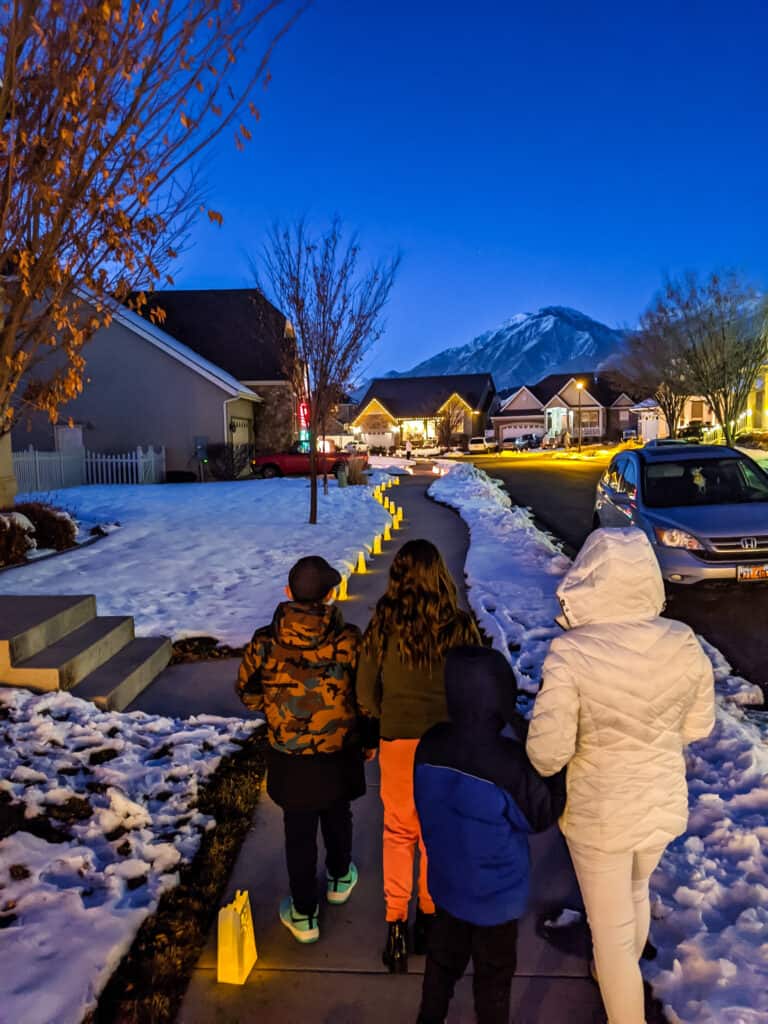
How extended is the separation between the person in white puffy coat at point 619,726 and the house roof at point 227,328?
27.8 metres

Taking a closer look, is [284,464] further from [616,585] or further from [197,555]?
[616,585]

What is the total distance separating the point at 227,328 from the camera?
103ft

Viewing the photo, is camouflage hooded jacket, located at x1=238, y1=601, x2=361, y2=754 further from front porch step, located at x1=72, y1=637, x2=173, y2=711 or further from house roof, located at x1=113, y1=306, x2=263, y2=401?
house roof, located at x1=113, y1=306, x2=263, y2=401

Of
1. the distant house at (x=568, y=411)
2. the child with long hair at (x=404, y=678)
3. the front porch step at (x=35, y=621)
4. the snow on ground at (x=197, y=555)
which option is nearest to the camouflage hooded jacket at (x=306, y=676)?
the child with long hair at (x=404, y=678)

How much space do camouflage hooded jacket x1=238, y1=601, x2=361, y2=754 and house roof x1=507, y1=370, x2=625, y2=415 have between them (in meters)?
76.3

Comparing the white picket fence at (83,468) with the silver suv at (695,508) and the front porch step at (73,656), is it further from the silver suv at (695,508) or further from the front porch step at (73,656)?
the silver suv at (695,508)

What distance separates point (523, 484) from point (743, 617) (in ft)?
60.5

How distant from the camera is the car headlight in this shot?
7918mm

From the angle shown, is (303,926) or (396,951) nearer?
(396,951)

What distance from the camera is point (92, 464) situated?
81.4ft

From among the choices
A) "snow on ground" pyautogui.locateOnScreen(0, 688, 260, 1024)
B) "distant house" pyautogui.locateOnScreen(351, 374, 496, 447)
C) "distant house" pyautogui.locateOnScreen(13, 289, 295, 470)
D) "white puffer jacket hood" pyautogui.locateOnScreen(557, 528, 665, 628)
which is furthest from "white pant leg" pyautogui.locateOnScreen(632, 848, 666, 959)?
"distant house" pyautogui.locateOnScreen(351, 374, 496, 447)

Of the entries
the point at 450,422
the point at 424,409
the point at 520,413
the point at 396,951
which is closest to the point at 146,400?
the point at 396,951

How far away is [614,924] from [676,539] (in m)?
6.27

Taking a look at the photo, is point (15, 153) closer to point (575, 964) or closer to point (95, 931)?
point (95, 931)
